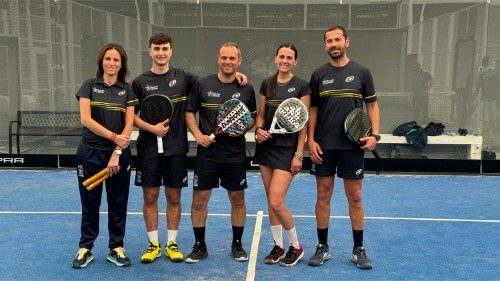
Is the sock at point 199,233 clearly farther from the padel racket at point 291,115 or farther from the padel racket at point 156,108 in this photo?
the padel racket at point 291,115

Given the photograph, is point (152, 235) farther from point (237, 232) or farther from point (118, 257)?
point (237, 232)

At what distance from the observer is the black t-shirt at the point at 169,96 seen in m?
4.13

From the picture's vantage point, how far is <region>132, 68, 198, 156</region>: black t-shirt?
13.6ft

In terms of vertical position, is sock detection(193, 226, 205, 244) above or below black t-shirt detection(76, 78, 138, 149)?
below

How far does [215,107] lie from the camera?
4109mm

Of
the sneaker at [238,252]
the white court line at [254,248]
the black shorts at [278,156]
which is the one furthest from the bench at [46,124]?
the black shorts at [278,156]

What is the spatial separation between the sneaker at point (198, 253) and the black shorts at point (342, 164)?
114 cm

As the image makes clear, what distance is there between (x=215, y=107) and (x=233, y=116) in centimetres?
21

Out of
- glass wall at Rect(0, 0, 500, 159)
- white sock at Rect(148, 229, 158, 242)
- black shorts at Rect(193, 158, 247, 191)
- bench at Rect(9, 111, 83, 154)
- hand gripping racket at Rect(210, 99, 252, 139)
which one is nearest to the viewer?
hand gripping racket at Rect(210, 99, 252, 139)

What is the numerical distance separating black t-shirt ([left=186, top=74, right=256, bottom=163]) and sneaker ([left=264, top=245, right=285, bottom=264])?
0.81 metres

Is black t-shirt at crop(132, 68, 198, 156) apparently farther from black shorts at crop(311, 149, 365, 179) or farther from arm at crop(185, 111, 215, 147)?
black shorts at crop(311, 149, 365, 179)

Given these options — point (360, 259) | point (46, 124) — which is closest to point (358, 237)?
point (360, 259)

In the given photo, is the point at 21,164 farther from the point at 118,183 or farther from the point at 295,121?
the point at 295,121

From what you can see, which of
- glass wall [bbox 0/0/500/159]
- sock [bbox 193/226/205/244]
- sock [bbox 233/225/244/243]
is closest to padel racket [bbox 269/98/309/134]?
sock [bbox 233/225/244/243]
